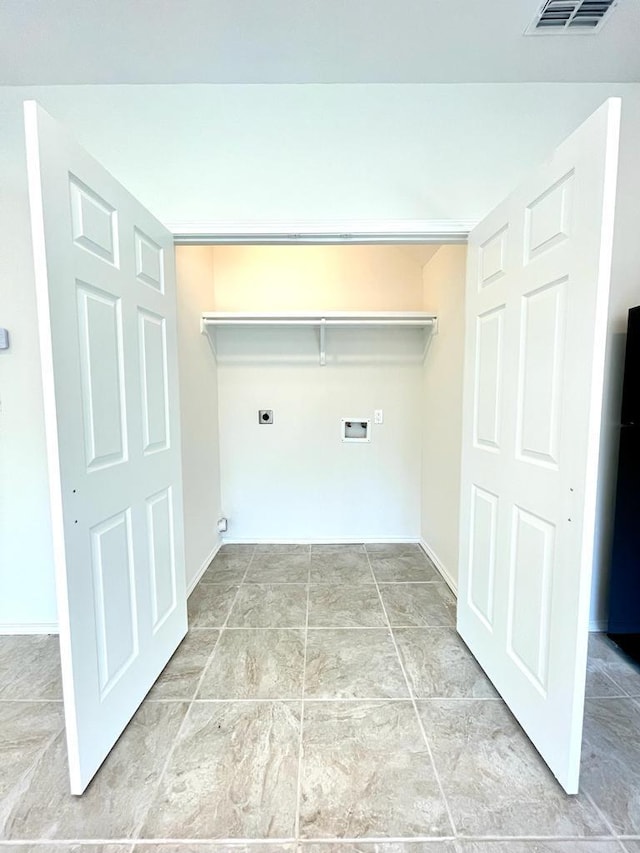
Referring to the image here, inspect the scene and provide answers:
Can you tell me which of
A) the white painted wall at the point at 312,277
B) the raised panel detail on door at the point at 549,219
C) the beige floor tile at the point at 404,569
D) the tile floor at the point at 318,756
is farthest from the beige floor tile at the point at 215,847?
the white painted wall at the point at 312,277

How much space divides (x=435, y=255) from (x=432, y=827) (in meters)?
3.07

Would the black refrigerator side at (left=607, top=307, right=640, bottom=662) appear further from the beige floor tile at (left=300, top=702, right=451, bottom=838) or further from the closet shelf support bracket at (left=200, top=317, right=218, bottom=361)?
the closet shelf support bracket at (left=200, top=317, right=218, bottom=361)

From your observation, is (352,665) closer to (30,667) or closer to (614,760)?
(614,760)

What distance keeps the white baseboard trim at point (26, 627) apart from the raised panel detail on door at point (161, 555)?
0.77 m

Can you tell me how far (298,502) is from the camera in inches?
128

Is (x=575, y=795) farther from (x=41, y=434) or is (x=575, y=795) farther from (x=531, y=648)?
(x=41, y=434)

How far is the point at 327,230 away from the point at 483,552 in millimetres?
1619

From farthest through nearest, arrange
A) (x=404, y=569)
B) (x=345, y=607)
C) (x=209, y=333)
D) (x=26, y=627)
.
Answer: (x=209, y=333) < (x=404, y=569) < (x=345, y=607) < (x=26, y=627)

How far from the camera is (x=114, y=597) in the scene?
133 centimetres

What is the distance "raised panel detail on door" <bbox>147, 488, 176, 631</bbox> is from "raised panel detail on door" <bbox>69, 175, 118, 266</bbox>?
3.17 feet

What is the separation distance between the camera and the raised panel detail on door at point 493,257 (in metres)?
1.49

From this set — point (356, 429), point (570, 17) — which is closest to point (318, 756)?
point (356, 429)

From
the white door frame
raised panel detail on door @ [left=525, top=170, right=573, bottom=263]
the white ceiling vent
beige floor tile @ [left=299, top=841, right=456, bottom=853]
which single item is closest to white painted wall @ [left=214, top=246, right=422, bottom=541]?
the white door frame

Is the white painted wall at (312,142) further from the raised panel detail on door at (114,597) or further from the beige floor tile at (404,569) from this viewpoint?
the beige floor tile at (404,569)
